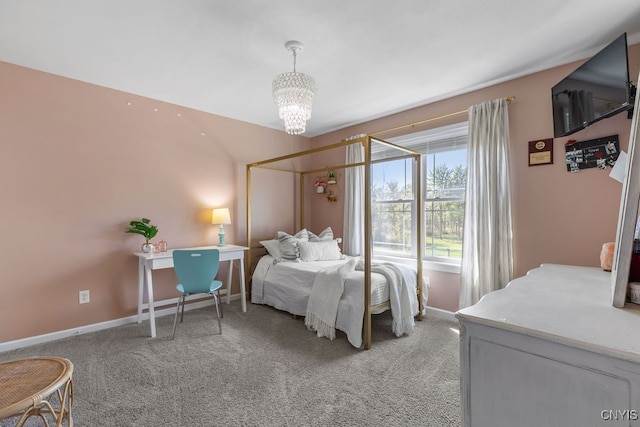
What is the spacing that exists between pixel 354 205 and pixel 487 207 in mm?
1660

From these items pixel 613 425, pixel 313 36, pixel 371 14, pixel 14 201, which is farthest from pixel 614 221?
pixel 14 201

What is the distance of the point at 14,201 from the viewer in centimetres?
249

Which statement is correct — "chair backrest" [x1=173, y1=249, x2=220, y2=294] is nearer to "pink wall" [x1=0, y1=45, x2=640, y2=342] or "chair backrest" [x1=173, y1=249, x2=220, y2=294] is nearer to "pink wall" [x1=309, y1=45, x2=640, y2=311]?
"pink wall" [x1=0, y1=45, x2=640, y2=342]

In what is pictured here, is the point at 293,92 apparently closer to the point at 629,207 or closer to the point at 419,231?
the point at 629,207

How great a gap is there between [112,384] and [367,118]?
3.80 m

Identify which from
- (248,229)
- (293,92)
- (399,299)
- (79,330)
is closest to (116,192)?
(79,330)

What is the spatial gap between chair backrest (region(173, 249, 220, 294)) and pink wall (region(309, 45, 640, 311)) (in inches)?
115

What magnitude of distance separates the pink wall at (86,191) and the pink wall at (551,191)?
339 centimetres

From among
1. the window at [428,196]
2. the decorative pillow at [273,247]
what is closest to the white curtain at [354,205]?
the window at [428,196]

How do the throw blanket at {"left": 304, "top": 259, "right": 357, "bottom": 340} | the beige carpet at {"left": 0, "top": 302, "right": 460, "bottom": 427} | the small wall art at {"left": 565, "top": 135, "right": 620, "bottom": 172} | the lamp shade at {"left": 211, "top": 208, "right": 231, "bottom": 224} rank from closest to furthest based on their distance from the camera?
the beige carpet at {"left": 0, "top": 302, "right": 460, "bottom": 427} → the small wall art at {"left": 565, "top": 135, "right": 620, "bottom": 172} → the throw blanket at {"left": 304, "top": 259, "right": 357, "bottom": 340} → the lamp shade at {"left": 211, "top": 208, "right": 231, "bottom": 224}

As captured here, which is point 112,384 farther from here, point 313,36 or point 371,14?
point 371,14

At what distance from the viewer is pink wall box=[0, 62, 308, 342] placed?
2.51 metres

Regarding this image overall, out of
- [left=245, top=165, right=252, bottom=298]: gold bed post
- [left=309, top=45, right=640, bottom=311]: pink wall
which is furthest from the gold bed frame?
[left=309, top=45, right=640, bottom=311]: pink wall

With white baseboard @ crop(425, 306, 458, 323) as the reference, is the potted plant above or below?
above
